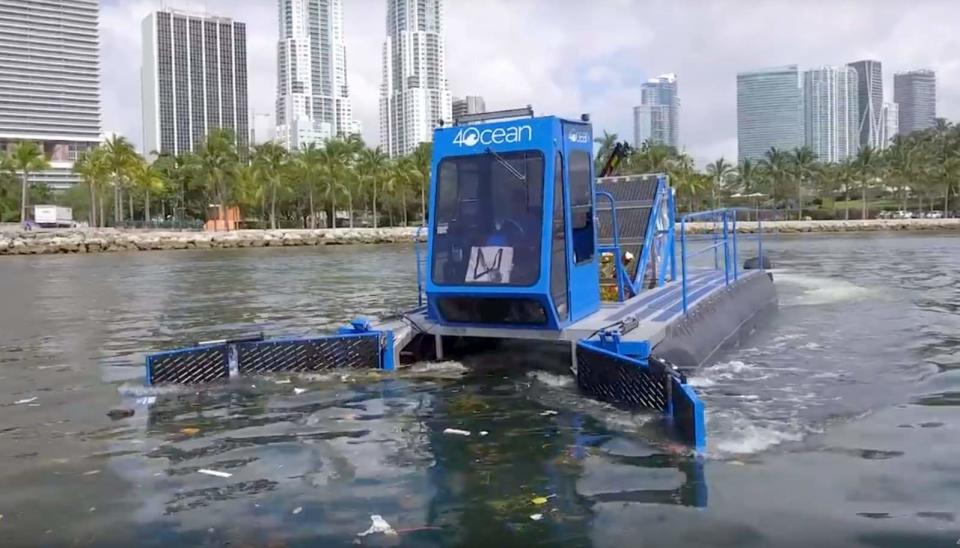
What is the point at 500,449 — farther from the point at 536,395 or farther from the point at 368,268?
the point at 368,268

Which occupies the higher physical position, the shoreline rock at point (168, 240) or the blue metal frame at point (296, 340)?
the shoreline rock at point (168, 240)

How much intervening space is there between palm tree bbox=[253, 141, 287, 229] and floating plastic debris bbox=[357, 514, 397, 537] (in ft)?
265

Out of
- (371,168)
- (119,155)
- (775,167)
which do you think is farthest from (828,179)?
(119,155)

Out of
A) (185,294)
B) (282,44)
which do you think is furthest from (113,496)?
(282,44)

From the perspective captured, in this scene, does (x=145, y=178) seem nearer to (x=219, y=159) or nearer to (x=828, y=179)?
(x=219, y=159)

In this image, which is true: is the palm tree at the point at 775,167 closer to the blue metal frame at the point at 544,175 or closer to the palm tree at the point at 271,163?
the palm tree at the point at 271,163

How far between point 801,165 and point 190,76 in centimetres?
11628

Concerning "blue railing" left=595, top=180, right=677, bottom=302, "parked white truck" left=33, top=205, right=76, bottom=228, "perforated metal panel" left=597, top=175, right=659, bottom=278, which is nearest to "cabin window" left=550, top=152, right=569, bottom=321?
"blue railing" left=595, top=180, right=677, bottom=302

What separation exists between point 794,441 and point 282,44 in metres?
189

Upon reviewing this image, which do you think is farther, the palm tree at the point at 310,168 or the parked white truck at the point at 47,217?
the parked white truck at the point at 47,217

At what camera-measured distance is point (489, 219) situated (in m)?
10.0

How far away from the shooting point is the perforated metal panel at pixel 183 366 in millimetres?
10250

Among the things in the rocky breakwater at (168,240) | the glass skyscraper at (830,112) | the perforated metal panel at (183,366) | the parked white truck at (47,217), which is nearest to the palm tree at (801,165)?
the rocky breakwater at (168,240)

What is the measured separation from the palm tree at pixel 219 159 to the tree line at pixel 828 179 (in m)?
45.2
